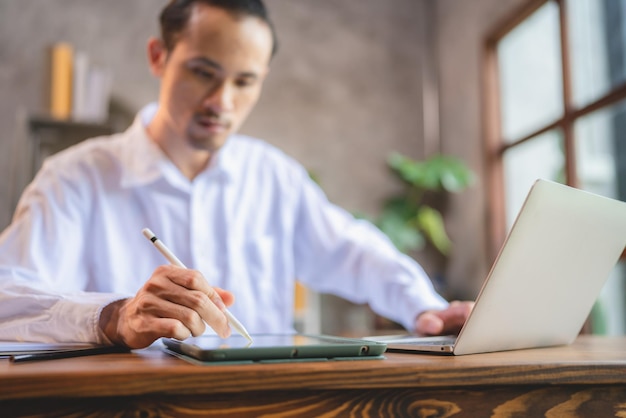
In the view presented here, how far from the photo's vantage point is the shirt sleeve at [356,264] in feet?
4.51

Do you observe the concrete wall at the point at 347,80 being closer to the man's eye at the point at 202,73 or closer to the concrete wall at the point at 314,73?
the concrete wall at the point at 314,73

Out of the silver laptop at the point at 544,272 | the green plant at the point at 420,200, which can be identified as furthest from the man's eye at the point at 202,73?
the green plant at the point at 420,200

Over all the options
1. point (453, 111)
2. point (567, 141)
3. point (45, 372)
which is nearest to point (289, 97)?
point (453, 111)

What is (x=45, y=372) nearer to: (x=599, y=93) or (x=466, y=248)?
(x=599, y=93)

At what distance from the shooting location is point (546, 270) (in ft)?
2.66

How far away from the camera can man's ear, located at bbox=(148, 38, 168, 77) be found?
59.9 inches

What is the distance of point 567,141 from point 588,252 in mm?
1965

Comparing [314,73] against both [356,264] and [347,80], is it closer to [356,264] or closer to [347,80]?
[347,80]

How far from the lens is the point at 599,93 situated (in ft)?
8.30

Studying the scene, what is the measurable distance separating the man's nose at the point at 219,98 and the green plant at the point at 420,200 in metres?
2.07

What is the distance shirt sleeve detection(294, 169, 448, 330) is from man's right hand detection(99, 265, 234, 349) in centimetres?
63

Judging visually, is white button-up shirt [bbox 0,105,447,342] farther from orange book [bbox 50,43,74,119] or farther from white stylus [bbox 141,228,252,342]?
orange book [bbox 50,43,74,119]

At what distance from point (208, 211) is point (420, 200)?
241 centimetres

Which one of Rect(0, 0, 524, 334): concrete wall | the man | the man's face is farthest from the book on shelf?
the man's face
